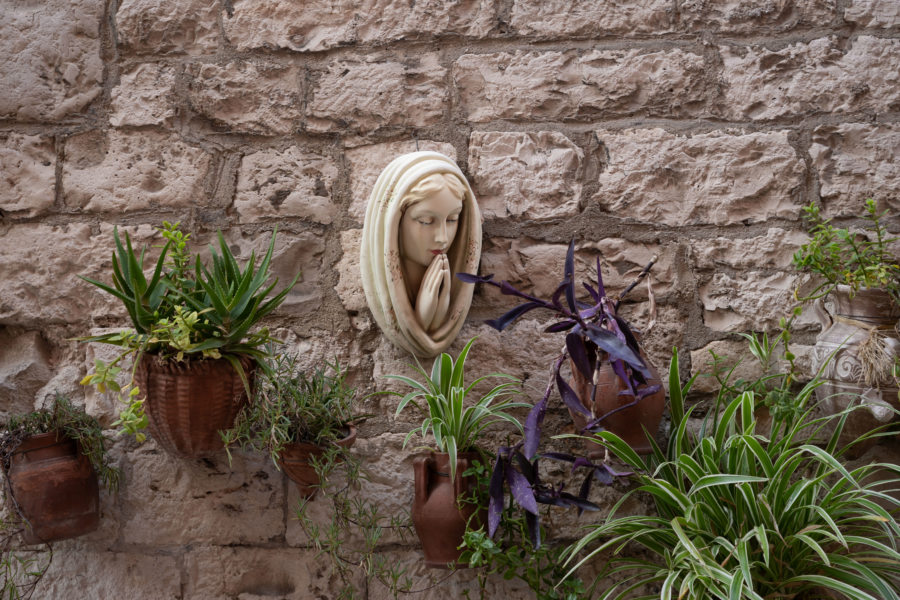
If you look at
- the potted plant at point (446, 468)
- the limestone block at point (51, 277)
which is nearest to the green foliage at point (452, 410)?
the potted plant at point (446, 468)

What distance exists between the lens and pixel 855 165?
6.40 ft

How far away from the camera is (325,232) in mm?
1997

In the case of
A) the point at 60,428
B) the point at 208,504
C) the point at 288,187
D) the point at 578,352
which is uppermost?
the point at 288,187

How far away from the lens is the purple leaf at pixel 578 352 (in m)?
1.59

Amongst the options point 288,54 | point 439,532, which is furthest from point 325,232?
point 439,532

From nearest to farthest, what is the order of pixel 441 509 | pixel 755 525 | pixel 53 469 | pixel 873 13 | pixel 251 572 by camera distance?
pixel 755 525 → pixel 441 509 → pixel 53 469 → pixel 251 572 → pixel 873 13

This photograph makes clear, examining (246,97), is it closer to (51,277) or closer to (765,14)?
(51,277)

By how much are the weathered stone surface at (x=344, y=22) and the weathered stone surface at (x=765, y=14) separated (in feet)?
2.09

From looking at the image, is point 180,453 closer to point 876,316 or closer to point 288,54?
point 288,54

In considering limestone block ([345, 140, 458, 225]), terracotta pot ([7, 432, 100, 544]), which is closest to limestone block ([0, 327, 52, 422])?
terracotta pot ([7, 432, 100, 544])

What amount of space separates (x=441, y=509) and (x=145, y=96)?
56.4 inches

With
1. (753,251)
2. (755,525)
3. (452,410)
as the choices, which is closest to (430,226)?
(452,410)

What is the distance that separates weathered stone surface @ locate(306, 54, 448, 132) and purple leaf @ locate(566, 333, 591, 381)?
30.9 inches

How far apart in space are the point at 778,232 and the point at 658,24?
2.21 ft
